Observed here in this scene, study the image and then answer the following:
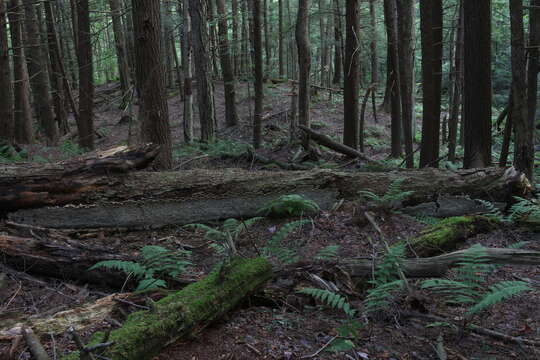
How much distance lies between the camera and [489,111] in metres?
8.13

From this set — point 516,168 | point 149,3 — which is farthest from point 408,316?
point 149,3

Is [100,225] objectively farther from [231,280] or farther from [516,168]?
[516,168]

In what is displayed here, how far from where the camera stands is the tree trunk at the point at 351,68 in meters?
11.2

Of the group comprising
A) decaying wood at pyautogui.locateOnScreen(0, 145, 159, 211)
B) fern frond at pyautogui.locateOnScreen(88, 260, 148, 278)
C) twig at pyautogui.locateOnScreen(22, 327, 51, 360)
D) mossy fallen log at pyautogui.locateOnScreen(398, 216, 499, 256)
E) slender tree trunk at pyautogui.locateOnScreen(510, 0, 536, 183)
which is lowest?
mossy fallen log at pyautogui.locateOnScreen(398, 216, 499, 256)

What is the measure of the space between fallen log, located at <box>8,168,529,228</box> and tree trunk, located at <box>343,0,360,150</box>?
4.83 meters

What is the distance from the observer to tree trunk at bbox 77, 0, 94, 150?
1218 cm

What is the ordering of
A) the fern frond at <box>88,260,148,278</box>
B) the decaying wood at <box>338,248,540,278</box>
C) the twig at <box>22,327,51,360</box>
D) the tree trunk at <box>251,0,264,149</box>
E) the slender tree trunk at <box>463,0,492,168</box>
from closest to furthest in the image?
1. the twig at <box>22,327,51,360</box>
2. the fern frond at <box>88,260,148,278</box>
3. the decaying wood at <box>338,248,540,278</box>
4. the slender tree trunk at <box>463,0,492,168</box>
5. the tree trunk at <box>251,0,264,149</box>

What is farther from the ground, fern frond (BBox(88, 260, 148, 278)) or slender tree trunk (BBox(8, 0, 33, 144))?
slender tree trunk (BBox(8, 0, 33, 144))

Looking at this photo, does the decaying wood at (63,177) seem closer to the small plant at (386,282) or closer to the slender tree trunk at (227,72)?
the small plant at (386,282)

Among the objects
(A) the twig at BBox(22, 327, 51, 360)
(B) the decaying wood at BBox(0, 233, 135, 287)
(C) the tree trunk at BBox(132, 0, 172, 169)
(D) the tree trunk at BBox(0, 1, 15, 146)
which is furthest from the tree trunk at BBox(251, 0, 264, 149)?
(A) the twig at BBox(22, 327, 51, 360)

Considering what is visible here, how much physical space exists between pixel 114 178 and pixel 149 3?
3383 mm

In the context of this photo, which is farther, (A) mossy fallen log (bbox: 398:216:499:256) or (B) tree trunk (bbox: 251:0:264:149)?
(B) tree trunk (bbox: 251:0:264:149)

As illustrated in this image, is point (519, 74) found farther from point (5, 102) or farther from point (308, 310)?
point (5, 102)

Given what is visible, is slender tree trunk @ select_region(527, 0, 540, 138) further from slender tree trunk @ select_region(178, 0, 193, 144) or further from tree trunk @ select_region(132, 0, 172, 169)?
slender tree trunk @ select_region(178, 0, 193, 144)
